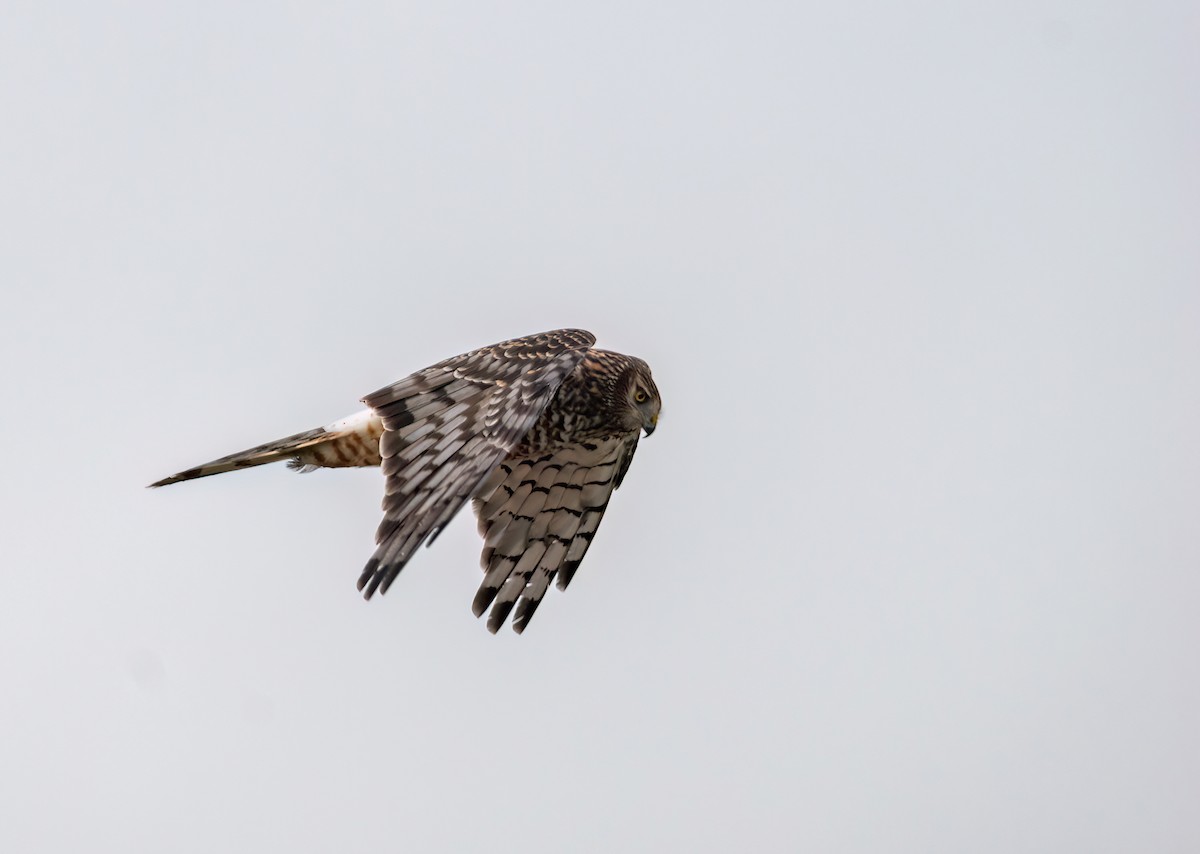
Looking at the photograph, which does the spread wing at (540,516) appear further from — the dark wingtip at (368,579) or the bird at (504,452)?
the dark wingtip at (368,579)

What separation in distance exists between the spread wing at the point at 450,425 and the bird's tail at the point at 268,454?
A: 0.55m

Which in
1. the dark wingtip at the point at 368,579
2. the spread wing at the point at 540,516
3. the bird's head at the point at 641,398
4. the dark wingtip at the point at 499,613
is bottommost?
the dark wingtip at the point at 368,579

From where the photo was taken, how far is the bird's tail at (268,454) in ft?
33.5

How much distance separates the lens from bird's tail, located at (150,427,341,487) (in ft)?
33.5

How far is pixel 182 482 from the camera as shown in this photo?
1027cm


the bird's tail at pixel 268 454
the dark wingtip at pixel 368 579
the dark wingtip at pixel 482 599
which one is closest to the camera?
the dark wingtip at pixel 368 579

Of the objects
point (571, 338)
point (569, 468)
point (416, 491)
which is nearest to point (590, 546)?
point (569, 468)

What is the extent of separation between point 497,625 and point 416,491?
1.89m

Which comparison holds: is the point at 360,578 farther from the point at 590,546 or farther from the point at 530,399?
the point at 590,546

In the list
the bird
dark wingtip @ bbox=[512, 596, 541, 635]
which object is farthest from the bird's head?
dark wingtip @ bbox=[512, 596, 541, 635]

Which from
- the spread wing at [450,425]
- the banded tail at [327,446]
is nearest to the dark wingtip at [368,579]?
the spread wing at [450,425]

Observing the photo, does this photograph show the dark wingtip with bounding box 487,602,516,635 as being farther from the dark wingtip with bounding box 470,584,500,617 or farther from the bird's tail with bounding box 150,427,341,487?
the bird's tail with bounding box 150,427,341,487

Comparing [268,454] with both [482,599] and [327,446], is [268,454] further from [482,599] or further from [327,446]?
[482,599]

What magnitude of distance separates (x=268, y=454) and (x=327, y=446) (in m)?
0.34
